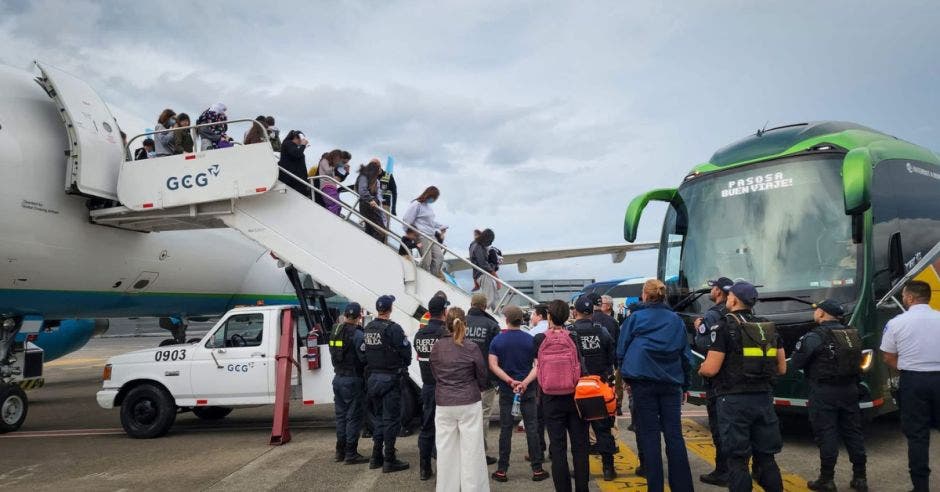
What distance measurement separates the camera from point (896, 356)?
5.55 m

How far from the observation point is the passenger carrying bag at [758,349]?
4.58m

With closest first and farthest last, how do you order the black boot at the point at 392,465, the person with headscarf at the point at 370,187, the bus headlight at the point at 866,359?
the black boot at the point at 392,465
the bus headlight at the point at 866,359
the person with headscarf at the point at 370,187

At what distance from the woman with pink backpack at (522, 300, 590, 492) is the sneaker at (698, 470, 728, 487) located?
1.49 meters

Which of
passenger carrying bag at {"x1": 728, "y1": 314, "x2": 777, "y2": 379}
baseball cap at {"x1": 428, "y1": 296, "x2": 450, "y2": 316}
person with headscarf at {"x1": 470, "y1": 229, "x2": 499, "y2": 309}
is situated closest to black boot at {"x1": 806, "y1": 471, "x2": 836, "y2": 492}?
passenger carrying bag at {"x1": 728, "y1": 314, "x2": 777, "y2": 379}

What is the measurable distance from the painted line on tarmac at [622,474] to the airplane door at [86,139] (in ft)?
26.0

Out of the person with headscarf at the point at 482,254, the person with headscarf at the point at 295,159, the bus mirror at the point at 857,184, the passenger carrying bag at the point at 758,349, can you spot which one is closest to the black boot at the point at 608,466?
the passenger carrying bag at the point at 758,349

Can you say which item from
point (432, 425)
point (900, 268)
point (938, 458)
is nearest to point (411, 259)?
point (432, 425)

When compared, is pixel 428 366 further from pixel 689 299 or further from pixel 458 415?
pixel 689 299

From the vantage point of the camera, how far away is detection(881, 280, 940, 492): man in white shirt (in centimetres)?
523

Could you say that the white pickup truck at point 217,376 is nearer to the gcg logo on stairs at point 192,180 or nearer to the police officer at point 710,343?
the gcg logo on stairs at point 192,180

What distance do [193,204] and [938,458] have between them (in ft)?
32.4

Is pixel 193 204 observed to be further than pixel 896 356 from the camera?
Yes

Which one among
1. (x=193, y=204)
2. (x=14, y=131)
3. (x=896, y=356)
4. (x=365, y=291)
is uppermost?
(x=14, y=131)

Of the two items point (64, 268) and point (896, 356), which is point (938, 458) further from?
point (64, 268)
